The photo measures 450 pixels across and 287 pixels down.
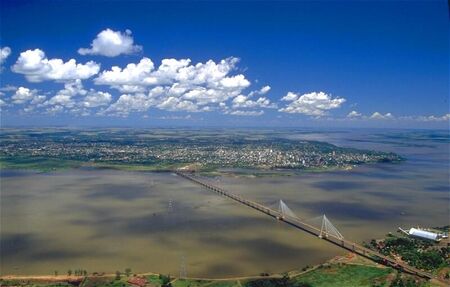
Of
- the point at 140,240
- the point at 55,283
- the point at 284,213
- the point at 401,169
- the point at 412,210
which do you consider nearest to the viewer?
the point at 55,283

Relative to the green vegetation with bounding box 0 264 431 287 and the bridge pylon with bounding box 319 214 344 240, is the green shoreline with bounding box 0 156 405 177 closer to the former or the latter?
the bridge pylon with bounding box 319 214 344 240

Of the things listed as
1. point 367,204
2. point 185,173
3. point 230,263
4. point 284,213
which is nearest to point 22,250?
point 230,263

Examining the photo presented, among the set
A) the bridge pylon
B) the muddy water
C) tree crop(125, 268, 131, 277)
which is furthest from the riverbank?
the bridge pylon

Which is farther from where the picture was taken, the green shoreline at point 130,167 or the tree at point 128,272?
the green shoreline at point 130,167

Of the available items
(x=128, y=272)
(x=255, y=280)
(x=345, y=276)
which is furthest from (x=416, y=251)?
(x=128, y=272)

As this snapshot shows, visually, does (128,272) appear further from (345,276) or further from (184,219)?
(345,276)

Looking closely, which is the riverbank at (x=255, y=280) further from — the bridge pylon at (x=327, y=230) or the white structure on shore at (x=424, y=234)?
the white structure on shore at (x=424, y=234)

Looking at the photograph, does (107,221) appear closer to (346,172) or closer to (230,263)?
(230,263)

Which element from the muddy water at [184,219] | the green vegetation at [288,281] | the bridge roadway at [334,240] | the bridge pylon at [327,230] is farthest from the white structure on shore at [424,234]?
the green vegetation at [288,281]

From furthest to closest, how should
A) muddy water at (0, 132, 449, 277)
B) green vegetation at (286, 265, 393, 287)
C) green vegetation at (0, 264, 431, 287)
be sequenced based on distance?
muddy water at (0, 132, 449, 277) → green vegetation at (286, 265, 393, 287) → green vegetation at (0, 264, 431, 287)
